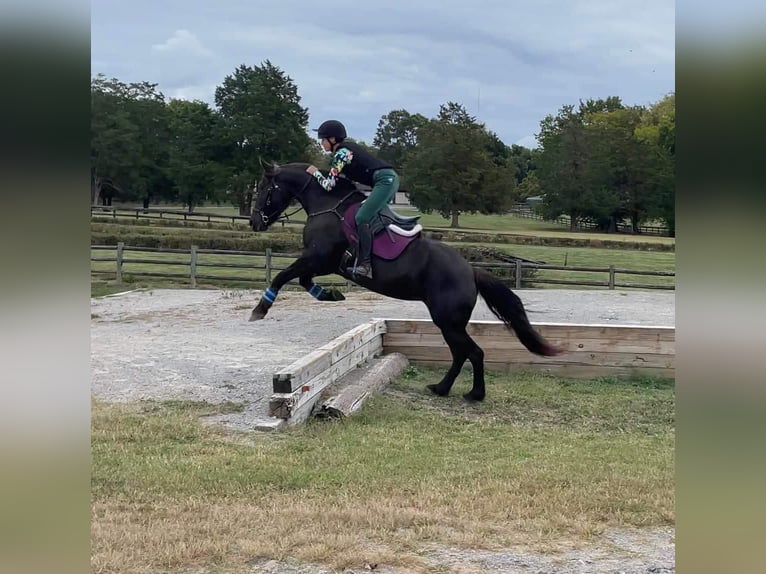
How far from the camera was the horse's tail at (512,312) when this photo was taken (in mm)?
5816

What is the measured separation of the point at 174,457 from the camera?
3939mm

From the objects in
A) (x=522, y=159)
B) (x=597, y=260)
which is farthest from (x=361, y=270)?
(x=597, y=260)

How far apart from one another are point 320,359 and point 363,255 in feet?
3.18

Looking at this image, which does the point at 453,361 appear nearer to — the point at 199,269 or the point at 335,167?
the point at 335,167

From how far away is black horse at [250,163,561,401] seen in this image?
555 centimetres

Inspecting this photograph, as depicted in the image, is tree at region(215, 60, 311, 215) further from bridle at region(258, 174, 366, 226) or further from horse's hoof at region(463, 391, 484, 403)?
horse's hoof at region(463, 391, 484, 403)

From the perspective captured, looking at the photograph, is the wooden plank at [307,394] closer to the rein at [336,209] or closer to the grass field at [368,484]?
the grass field at [368,484]

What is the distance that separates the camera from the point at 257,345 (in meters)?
8.20

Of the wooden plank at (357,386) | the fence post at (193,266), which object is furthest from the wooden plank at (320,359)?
the fence post at (193,266)

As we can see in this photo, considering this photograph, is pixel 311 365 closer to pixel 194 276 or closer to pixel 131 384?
pixel 131 384

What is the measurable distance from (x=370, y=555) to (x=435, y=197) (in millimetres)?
9912
